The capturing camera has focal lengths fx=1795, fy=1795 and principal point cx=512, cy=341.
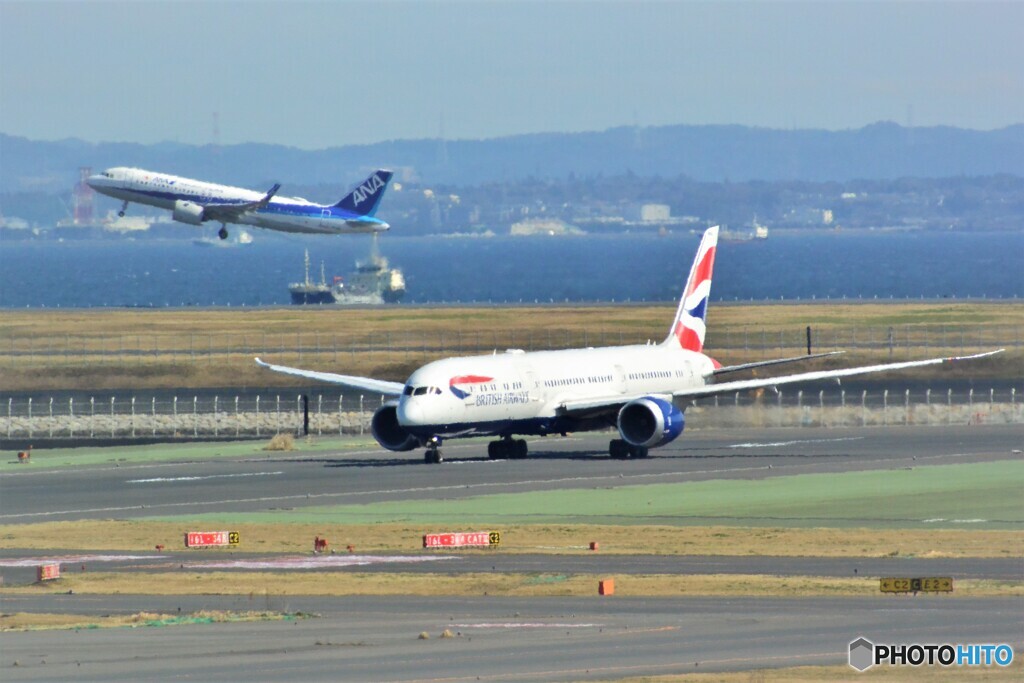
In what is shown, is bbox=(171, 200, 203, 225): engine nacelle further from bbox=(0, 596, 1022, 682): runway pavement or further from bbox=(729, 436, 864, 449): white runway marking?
bbox=(0, 596, 1022, 682): runway pavement

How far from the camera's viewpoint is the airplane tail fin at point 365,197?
12756 centimetres

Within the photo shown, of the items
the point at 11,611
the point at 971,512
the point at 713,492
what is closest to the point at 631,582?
the point at 11,611

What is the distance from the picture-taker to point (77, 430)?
84250 millimetres

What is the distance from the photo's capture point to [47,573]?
36.1 m

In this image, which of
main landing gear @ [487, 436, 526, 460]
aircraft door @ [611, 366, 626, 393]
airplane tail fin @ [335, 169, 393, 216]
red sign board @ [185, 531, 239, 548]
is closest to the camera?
red sign board @ [185, 531, 239, 548]

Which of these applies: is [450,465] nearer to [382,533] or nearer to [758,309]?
[382,533]

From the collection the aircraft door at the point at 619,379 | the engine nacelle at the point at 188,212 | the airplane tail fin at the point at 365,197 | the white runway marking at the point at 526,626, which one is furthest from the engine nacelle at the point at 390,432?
the airplane tail fin at the point at 365,197

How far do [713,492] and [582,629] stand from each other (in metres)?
25.3

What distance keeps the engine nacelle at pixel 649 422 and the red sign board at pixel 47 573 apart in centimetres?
3082

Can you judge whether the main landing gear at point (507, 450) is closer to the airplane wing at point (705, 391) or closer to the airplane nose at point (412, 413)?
the airplane wing at point (705, 391)

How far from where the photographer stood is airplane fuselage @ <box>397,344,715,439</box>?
198ft

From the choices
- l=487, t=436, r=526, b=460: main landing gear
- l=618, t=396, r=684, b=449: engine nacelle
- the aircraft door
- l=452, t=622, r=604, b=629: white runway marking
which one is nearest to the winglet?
the aircraft door

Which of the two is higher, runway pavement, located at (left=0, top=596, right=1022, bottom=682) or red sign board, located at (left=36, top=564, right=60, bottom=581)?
red sign board, located at (left=36, top=564, right=60, bottom=581)

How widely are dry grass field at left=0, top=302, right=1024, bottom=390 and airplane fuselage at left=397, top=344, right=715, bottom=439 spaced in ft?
107
